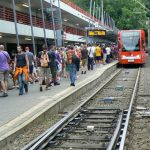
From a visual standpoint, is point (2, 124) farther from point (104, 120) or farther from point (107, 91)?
point (107, 91)

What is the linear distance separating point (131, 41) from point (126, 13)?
51865mm

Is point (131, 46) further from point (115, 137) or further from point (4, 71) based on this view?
point (115, 137)

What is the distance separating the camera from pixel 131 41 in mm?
40969

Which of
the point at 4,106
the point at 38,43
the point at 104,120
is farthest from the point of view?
the point at 38,43

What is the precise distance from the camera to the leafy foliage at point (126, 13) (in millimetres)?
91875

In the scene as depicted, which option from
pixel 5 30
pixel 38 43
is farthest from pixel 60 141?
pixel 38 43

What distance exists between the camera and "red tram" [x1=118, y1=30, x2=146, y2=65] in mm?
40972

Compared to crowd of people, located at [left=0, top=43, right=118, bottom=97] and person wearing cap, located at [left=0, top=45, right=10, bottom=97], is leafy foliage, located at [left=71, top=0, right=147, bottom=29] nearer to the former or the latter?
crowd of people, located at [left=0, top=43, right=118, bottom=97]

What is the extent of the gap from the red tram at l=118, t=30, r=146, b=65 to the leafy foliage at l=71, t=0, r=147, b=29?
45.6 meters

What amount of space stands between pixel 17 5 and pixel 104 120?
2846cm

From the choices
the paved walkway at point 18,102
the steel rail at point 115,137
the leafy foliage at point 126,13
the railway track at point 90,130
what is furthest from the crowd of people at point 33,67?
the leafy foliage at point 126,13

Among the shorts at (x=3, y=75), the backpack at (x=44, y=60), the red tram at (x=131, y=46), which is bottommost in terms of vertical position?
the red tram at (x=131, y=46)

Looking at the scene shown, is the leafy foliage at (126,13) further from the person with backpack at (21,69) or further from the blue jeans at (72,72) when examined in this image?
the person with backpack at (21,69)

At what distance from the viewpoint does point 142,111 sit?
1436cm
